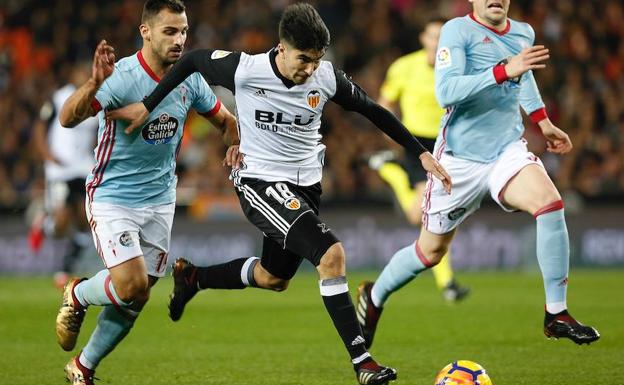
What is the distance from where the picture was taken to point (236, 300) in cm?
1283

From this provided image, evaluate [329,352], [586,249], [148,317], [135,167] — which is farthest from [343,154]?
[135,167]

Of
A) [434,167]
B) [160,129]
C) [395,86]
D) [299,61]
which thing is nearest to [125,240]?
[160,129]

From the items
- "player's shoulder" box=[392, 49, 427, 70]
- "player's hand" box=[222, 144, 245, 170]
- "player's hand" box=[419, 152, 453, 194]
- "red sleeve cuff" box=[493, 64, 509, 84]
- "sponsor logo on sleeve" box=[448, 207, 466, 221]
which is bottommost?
"sponsor logo on sleeve" box=[448, 207, 466, 221]

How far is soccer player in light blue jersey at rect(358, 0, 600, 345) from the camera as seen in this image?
691 centimetres

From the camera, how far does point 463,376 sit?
5.95 metres

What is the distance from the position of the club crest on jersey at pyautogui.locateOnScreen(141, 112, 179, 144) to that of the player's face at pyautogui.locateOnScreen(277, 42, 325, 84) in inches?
33.5

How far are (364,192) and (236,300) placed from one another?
4.43 meters

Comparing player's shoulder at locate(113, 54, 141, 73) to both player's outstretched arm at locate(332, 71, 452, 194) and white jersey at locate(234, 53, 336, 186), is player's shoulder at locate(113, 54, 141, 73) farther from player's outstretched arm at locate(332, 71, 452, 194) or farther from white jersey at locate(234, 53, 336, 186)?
player's outstretched arm at locate(332, 71, 452, 194)

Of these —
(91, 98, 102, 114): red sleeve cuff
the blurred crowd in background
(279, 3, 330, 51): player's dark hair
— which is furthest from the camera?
the blurred crowd in background

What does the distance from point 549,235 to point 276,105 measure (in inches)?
75.2

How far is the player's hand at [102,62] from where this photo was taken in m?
6.02

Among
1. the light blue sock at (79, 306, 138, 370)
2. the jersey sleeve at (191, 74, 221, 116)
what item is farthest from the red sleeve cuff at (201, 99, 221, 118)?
the light blue sock at (79, 306, 138, 370)

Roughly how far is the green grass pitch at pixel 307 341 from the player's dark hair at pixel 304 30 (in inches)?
85.2

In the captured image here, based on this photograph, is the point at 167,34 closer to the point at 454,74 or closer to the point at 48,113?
the point at 454,74
